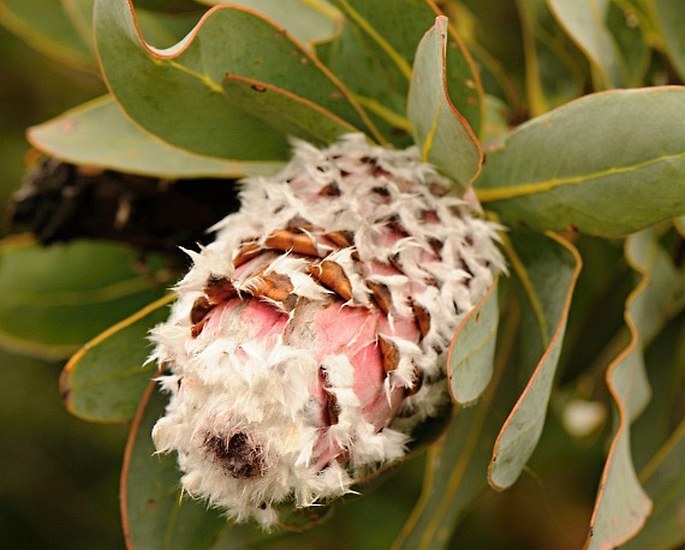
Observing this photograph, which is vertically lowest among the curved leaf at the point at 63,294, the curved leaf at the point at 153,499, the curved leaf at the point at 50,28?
the curved leaf at the point at 63,294

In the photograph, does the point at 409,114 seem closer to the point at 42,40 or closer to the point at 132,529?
the point at 132,529

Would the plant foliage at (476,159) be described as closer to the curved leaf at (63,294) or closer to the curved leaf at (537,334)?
the curved leaf at (537,334)

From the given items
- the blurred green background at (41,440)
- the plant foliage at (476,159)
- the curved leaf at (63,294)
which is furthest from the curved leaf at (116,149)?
the blurred green background at (41,440)

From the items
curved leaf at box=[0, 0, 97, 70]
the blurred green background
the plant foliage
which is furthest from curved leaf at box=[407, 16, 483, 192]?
the blurred green background

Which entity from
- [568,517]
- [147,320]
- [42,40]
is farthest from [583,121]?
[568,517]

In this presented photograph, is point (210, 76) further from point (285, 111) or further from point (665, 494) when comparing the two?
point (665, 494)

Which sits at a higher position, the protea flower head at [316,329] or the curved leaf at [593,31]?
the curved leaf at [593,31]
